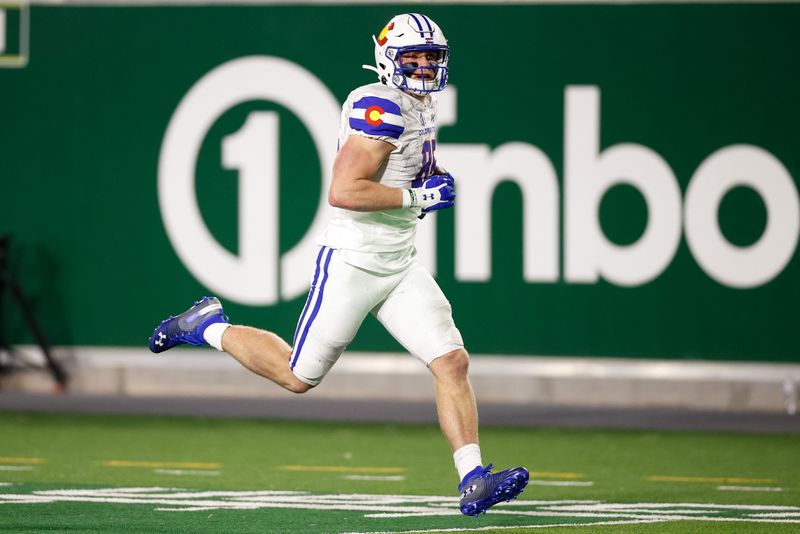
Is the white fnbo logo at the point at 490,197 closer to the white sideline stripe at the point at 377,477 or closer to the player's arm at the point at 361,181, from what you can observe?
the white sideline stripe at the point at 377,477

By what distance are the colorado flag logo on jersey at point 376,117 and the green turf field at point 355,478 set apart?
5.21ft

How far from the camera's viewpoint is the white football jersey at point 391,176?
22.6ft

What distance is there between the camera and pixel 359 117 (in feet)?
22.4

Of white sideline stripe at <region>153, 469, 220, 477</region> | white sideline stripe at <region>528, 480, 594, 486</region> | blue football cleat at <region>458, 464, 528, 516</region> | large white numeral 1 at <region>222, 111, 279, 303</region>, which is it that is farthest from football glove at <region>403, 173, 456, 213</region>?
large white numeral 1 at <region>222, 111, 279, 303</region>

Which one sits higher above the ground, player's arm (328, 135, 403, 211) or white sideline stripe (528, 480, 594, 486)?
player's arm (328, 135, 403, 211)

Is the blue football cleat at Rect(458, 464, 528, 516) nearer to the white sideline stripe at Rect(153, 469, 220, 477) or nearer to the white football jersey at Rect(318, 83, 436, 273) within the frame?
the white football jersey at Rect(318, 83, 436, 273)

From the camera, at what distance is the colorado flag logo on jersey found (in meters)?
6.82

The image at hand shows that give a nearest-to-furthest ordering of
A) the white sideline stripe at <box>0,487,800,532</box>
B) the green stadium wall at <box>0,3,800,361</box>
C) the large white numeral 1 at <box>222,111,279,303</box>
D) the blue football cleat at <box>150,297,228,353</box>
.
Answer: the white sideline stripe at <box>0,487,800,532</box>, the blue football cleat at <box>150,297,228,353</box>, the green stadium wall at <box>0,3,800,361</box>, the large white numeral 1 at <box>222,111,279,303</box>

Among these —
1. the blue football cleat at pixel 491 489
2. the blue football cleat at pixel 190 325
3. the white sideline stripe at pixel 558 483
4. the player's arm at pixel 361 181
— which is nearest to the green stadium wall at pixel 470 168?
the white sideline stripe at pixel 558 483

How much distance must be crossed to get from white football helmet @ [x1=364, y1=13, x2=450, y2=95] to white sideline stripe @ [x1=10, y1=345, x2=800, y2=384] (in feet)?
22.0

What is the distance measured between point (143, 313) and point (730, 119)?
5104 millimetres

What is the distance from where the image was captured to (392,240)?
23.3 ft

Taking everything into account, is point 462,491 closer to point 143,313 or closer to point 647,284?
point 647,284

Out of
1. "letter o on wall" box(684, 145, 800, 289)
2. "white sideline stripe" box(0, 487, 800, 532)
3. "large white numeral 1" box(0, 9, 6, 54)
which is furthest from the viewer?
"large white numeral 1" box(0, 9, 6, 54)
